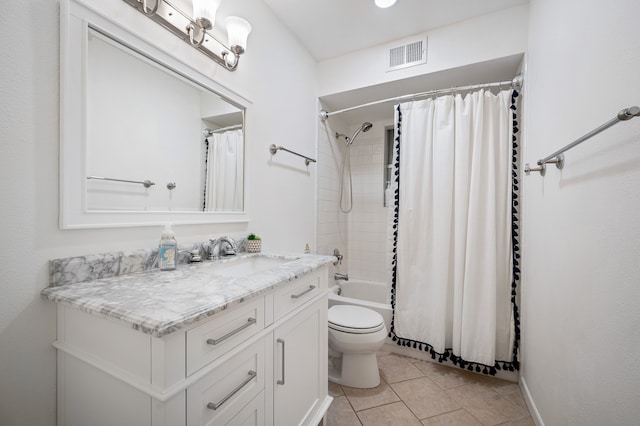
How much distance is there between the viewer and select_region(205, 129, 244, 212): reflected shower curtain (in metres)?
1.36

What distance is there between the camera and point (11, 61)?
2.39 ft

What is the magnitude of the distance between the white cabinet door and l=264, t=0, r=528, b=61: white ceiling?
187 centimetres

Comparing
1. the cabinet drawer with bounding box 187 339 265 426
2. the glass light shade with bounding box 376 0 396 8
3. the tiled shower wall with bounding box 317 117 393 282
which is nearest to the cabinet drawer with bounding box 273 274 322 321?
the cabinet drawer with bounding box 187 339 265 426

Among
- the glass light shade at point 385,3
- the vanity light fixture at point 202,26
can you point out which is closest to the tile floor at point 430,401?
the vanity light fixture at point 202,26

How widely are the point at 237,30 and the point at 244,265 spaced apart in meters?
1.21

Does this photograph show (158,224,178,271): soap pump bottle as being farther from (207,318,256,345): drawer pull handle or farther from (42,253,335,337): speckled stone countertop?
(207,318,256,345): drawer pull handle

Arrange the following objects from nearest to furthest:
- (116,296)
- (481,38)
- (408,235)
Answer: (116,296) → (481,38) → (408,235)

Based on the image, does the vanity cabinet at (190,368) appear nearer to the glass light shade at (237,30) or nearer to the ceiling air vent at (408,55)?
the glass light shade at (237,30)

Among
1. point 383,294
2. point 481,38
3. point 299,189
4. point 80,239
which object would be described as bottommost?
point 383,294

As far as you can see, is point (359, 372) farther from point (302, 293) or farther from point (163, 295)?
point (163, 295)

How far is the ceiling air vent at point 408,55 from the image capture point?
1967mm

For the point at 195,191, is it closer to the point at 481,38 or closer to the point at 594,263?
the point at 594,263

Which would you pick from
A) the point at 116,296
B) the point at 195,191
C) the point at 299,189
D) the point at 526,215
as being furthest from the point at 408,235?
the point at 116,296

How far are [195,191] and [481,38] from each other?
2.09 meters
